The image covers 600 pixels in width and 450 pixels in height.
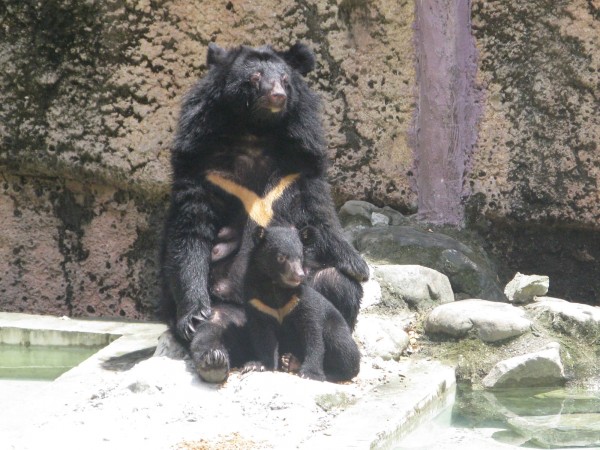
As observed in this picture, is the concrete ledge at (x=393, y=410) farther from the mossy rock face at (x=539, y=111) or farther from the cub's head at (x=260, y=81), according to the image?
the mossy rock face at (x=539, y=111)

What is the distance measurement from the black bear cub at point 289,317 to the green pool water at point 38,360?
173cm

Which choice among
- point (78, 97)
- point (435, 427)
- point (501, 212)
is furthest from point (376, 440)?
point (78, 97)

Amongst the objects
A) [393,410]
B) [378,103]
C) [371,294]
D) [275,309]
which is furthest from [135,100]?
[393,410]

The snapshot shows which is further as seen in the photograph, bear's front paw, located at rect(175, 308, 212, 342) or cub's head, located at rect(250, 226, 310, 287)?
bear's front paw, located at rect(175, 308, 212, 342)

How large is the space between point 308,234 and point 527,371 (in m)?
1.38

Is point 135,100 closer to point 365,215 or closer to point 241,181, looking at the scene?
point 365,215

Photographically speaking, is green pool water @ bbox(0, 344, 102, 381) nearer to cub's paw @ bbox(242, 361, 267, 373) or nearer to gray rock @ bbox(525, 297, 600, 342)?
cub's paw @ bbox(242, 361, 267, 373)

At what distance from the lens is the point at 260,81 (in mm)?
5742

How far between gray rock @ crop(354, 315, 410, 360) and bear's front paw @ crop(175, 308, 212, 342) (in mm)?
994

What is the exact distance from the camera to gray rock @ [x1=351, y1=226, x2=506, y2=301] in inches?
287

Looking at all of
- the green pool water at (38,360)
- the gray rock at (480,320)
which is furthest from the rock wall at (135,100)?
the gray rock at (480,320)

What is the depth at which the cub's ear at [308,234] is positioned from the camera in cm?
585

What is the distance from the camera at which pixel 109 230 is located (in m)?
8.17

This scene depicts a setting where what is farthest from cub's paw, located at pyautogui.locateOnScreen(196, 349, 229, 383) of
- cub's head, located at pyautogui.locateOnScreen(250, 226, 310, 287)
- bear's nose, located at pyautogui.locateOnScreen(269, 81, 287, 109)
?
bear's nose, located at pyautogui.locateOnScreen(269, 81, 287, 109)
